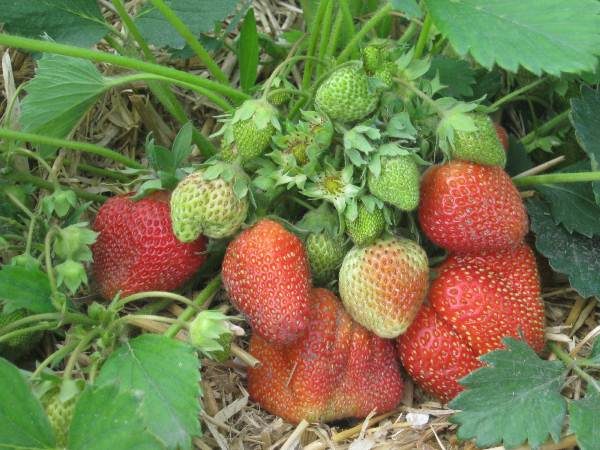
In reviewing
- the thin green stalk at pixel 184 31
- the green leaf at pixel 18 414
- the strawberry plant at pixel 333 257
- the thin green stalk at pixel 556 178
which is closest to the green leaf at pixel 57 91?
the strawberry plant at pixel 333 257

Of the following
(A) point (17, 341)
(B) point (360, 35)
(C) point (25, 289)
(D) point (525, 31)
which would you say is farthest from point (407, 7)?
(A) point (17, 341)

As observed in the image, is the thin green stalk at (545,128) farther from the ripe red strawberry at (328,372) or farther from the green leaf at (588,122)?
the ripe red strawberry at (328,372)

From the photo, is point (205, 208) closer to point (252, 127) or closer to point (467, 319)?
point (252, 127)

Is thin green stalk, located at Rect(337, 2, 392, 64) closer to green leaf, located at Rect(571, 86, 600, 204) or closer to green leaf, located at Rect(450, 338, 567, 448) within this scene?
green leaf, located at Rect(571, 86, 600, 204)

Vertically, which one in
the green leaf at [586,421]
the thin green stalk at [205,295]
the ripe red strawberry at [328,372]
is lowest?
the ripe red strawberry at [328,372]

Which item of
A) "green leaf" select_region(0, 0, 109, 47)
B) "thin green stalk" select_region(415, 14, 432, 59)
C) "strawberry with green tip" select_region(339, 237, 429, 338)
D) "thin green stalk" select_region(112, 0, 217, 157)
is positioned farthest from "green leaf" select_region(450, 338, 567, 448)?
"green leaf" select_region(0, 0, 109, 47)

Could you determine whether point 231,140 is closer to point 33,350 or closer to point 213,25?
point 213,25

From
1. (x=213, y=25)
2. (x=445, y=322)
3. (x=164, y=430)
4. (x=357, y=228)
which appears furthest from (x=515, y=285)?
(x=213, y=25)
